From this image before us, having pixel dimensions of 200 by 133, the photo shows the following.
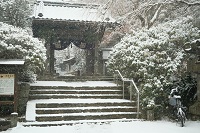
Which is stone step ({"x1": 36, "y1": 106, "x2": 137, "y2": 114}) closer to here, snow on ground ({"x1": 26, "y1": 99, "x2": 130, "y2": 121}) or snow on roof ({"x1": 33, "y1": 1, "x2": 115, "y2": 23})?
snow on ground ({"x1": 26, "y1": 99, "x2": 130, "y2": 121})

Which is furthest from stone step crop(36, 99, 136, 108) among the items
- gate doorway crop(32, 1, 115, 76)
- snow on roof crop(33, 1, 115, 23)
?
gate doorway crop(32, 1, 115, 76)

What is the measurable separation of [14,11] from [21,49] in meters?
12.4

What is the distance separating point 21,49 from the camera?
11.5 m

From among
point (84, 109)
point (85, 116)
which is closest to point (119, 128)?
point (85, 116)

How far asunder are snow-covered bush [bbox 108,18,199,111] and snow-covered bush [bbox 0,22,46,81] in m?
3.94

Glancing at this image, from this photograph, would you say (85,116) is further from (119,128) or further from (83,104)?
(119,128)

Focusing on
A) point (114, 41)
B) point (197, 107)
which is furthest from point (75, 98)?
point (114, 41)

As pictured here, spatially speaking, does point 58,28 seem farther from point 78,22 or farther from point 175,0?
point 175,0

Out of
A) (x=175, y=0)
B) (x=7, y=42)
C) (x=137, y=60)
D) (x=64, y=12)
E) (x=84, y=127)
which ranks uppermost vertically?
(x=64, y=12)

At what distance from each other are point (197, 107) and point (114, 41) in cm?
1888

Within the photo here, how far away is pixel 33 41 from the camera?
12.6 metres

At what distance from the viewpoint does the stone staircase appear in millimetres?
10148

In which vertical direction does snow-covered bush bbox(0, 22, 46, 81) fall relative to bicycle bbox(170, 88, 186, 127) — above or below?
above

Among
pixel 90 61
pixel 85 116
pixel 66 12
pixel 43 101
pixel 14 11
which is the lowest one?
pixel 85 116
